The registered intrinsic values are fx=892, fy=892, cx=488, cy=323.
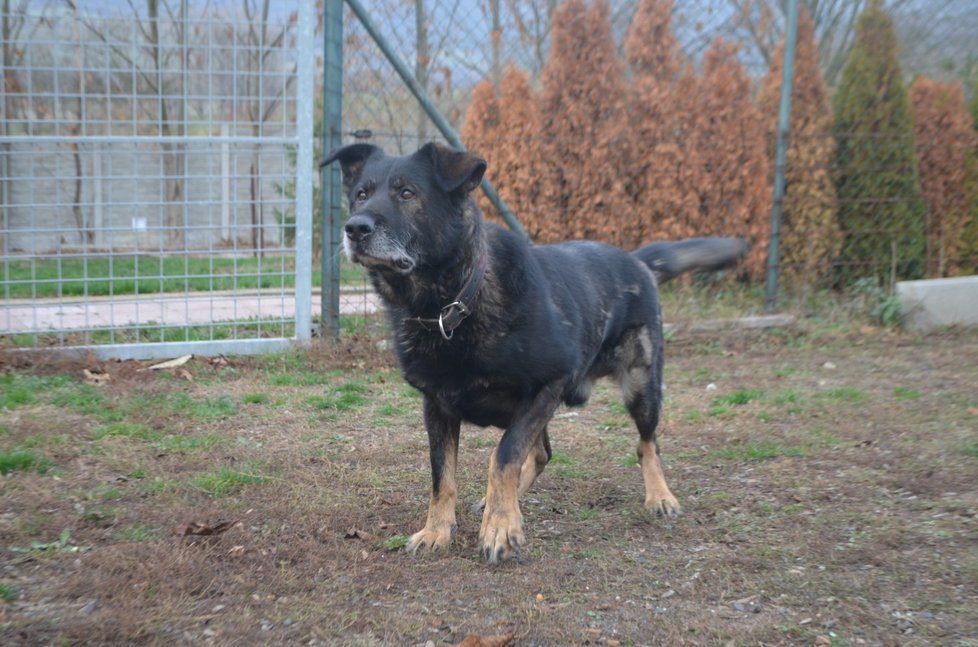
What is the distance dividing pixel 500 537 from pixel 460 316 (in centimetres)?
94

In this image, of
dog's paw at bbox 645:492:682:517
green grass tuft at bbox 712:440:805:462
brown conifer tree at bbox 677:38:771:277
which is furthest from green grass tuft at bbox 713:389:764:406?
brown conifer tree at bbox 677:38:771:277

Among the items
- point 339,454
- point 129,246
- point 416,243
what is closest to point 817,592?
point 416,243

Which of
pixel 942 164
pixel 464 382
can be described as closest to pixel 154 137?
pixel 464 382

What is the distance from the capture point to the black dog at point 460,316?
3.77 meters

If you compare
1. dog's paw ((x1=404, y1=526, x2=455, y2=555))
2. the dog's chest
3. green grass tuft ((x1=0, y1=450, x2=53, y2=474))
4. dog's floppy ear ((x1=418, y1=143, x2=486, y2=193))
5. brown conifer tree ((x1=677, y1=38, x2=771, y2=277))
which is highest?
brown conifer tree ((x1=677, y1=38, x2=771, y2=277))

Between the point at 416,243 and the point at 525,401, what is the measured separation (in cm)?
84

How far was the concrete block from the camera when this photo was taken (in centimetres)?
914

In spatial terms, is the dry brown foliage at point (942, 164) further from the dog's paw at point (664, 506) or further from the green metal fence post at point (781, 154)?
the dog's paw at point (664, 506)

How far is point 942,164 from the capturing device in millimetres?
10367

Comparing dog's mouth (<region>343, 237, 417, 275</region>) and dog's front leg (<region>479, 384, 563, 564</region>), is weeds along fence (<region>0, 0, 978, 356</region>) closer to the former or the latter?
dog's mouth (<region>343, 237, 417, 275</region>)

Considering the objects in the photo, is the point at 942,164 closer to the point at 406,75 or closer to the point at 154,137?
the point at 406,75

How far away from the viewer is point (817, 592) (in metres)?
3.26

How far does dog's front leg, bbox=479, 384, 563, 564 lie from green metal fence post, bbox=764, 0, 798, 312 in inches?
239

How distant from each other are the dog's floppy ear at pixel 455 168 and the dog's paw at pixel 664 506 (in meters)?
1.78
